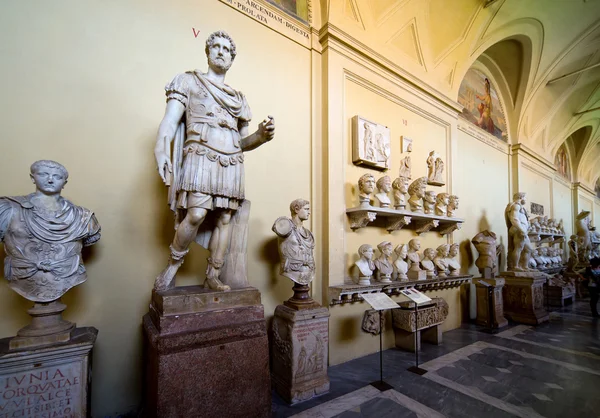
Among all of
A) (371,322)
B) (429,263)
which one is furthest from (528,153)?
(371,322)

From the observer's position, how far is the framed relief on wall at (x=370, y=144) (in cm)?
407

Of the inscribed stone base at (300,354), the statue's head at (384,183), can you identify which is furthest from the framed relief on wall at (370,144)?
the inscribed stone base at (300,354)

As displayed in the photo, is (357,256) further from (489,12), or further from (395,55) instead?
(489,12)

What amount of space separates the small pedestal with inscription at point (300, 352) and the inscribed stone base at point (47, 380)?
5.10 feet

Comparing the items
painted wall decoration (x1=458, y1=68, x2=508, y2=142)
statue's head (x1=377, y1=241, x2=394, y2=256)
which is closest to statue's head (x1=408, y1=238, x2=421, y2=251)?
statue's head (x1=377, y1=241, x2=394, y2=256)

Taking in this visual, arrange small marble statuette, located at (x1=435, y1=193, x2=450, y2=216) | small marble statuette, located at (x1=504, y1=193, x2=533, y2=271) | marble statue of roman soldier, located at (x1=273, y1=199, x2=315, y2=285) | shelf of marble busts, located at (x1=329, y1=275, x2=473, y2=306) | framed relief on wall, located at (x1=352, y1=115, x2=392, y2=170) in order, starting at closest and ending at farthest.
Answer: marble statue of roman soldier, located at (x1=273, y1=199, x2=315, y2=285)
shelf of marble busts, located at (x1=329, y1=275, x2=473, y2=306)
framed relief on wall, located at (x1=352, y1=115, x2=392, y2=170)
small marble statuette, located at (x1=435, y1=193, x2=450, y2=216)
small marble statuette, located at (x1=504, y1=193, x2=533, y2=271)

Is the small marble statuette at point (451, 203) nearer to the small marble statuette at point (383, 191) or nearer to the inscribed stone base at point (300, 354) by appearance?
the small marble statuette at point (383, 191)

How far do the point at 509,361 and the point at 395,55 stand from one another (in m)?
4.81

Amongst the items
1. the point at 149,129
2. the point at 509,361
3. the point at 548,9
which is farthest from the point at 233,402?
the point at 548,9

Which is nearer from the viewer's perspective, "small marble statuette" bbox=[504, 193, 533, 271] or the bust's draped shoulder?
the bust's draped shoulder

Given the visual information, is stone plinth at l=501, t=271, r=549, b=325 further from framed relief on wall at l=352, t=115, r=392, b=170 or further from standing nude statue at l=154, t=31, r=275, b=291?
standing nude statue at l=154, t=31, r=275, b=291

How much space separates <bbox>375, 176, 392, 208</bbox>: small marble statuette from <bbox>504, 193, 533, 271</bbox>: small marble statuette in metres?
3.96

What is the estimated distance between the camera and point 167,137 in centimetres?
201

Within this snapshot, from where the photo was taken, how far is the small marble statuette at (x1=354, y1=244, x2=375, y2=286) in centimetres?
372
